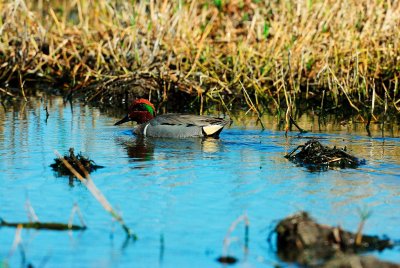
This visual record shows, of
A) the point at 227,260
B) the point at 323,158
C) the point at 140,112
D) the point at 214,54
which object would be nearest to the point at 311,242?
the point at 227,260

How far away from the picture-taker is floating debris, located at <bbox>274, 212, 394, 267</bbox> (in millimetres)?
5469

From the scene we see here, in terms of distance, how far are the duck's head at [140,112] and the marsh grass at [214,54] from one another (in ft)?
3.62

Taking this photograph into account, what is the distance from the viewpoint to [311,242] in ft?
18.2

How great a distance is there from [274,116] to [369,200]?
5004 mm

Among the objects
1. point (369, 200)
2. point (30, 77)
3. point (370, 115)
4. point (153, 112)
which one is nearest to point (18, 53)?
point (30, 77)

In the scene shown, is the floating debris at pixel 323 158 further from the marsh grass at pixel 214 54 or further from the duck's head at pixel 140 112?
the marsh grass at pixel 214 54

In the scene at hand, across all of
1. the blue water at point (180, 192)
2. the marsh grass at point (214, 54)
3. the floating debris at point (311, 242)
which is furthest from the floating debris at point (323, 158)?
the marsh grass at point (214, 54)

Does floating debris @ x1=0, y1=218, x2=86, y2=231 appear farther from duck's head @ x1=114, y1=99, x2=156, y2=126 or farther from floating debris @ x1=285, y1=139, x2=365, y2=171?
duck's head @ x1=114, y1=99, x2=156, y2=126

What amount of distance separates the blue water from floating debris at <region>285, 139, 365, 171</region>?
0.48 feet

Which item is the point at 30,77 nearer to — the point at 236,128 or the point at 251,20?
the point at 251,20

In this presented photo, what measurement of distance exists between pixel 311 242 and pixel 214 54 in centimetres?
855

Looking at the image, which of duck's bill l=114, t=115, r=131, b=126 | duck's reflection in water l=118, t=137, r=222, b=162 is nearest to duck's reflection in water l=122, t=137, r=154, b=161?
duck's reflection in water l=118, t=137, r=222, b=162

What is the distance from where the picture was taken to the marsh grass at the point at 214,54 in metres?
12.9

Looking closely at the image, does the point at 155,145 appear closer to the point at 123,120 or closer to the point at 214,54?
the point at 123,120
